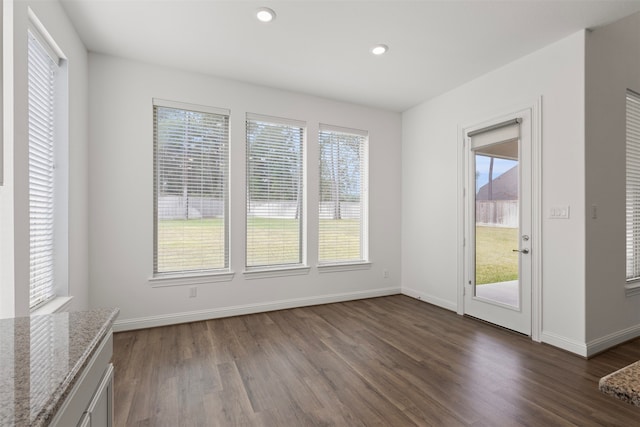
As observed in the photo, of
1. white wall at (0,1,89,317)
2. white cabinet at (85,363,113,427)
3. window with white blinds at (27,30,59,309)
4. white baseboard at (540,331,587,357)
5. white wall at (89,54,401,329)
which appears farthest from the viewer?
white wall at (89,54,401,329)

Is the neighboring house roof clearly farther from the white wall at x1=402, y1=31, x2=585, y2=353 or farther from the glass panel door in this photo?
the white wall at x1=402, y1=31, x2=585, y2=353

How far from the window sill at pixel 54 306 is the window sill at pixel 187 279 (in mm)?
892

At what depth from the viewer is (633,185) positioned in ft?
10.8

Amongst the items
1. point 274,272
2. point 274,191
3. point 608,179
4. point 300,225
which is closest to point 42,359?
point 274,272

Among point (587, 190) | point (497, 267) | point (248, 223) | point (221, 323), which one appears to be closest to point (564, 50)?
point (587, 190)

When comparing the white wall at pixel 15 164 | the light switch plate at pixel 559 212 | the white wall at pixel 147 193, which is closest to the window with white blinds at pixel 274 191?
the white wall at pixel 147 193

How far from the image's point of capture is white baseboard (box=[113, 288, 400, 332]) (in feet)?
10.9

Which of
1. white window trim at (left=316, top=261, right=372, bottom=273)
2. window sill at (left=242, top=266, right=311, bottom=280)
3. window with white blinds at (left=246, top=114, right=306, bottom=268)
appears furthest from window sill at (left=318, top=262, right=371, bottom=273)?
window with white blinds at (left=246, top=114, right=306, bottom=268)

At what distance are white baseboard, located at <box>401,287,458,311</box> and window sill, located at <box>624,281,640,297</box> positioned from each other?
165cm

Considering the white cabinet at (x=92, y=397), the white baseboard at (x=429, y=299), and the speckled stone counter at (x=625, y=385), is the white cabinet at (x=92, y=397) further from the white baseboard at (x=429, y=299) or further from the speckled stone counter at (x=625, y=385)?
the white baseboard at (x=429, y=299)

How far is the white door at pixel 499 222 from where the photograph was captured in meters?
3.21

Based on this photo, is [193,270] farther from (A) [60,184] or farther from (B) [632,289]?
(B) [632,289]

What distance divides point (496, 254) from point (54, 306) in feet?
14.1

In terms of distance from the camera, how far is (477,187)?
3.74 m
